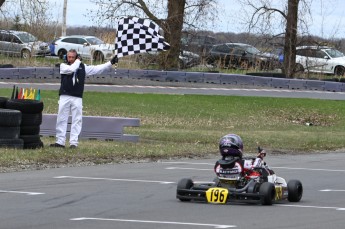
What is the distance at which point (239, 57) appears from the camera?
1658 inches

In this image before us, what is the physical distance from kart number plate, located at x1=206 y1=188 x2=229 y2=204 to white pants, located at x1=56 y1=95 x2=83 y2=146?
20.4 feet

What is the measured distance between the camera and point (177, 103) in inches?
1125

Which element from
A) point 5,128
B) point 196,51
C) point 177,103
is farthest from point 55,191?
point 196,51

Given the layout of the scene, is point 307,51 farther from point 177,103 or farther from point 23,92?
point 23,92

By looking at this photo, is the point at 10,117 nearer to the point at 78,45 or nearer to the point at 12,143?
the point at 12,143

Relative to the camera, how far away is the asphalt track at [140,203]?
29.0 feet

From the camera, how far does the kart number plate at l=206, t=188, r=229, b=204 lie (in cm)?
1028

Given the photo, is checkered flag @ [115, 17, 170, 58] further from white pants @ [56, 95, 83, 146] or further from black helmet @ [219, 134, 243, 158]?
black helmet @ [219, 134, 243, 158]

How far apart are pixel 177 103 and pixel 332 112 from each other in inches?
189

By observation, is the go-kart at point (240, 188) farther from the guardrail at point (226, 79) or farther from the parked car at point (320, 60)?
the parked car at point (320, 60)

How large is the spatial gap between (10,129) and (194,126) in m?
8.94

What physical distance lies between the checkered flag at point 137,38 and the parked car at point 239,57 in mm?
24993

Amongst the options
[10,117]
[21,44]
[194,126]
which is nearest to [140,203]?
[10,117]

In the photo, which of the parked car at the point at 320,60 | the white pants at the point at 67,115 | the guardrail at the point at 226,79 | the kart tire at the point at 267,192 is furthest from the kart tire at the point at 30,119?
the parked car at the point at 320,60
